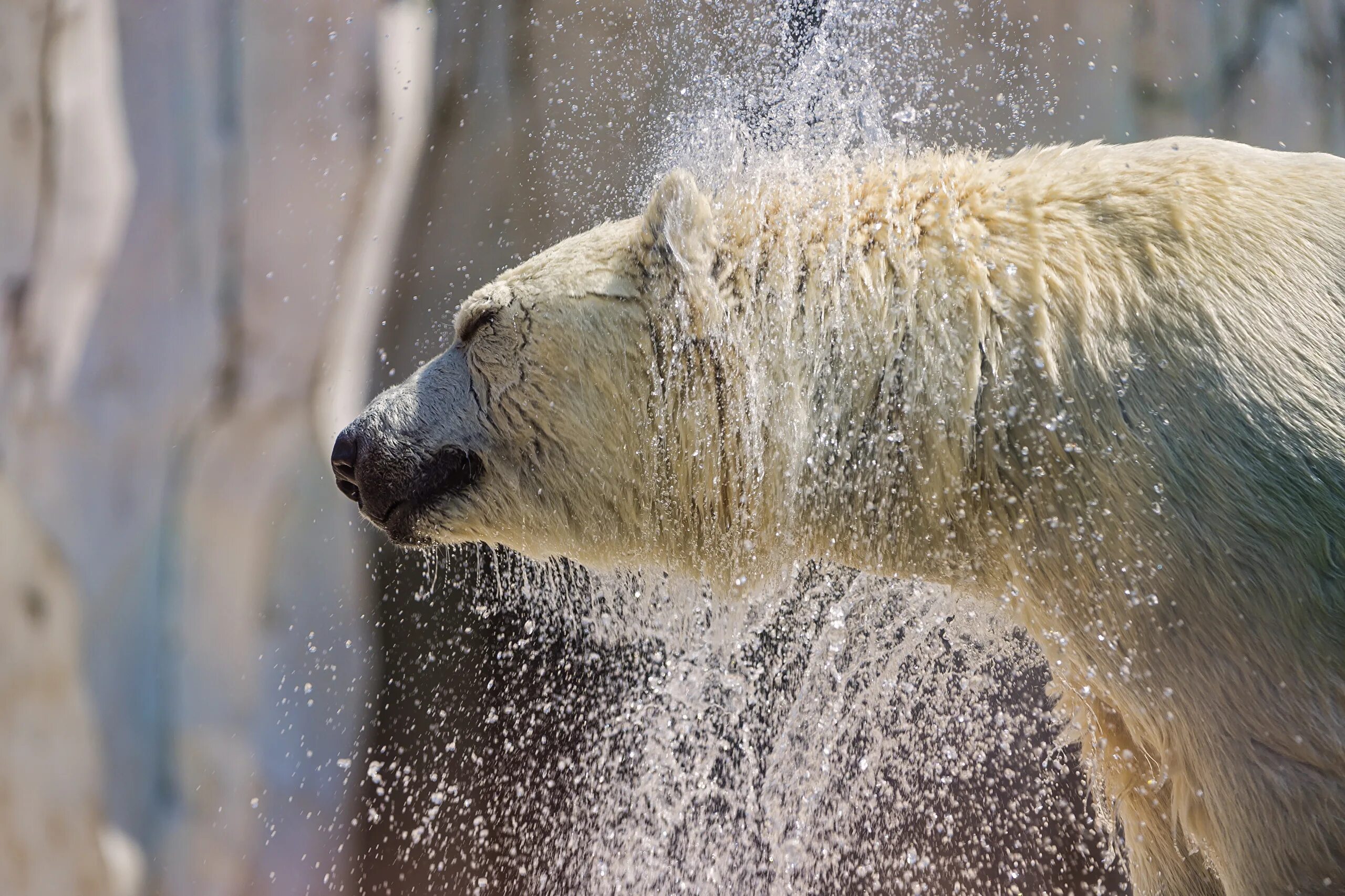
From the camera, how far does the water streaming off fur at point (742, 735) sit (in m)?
2.97

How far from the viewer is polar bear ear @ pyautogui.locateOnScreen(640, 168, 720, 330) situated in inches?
71.2

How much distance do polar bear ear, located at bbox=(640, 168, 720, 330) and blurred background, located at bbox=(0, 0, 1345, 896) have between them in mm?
1020

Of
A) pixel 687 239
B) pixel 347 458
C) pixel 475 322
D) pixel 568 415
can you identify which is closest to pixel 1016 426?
pixel 687 239

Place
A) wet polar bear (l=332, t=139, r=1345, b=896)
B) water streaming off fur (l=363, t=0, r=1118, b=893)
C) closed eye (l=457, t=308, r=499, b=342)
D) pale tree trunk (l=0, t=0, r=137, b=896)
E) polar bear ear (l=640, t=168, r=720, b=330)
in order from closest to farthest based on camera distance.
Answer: wet polar bear (l=332, t=139, r=1345, b=896)
polar bear ear (l=640, t=168, r=720, b=330)
closed eye (l=457, t=308, r=499, b=342)
pale tree trunk (l=0, t=0, r=137, b=896)
water streaming off fur (l=363, t=0, r=1118, b=893)

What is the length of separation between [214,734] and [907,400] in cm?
217

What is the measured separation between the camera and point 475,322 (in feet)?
6.66

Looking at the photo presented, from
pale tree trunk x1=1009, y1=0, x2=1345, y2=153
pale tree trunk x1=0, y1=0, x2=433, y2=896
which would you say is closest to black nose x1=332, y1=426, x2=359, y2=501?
pale tree trunk x1=0, y1=0, x2=433, y2=896

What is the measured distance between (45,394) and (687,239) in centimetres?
193

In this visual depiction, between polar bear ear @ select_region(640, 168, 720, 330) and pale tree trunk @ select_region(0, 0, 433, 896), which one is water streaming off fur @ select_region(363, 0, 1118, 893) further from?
polar bear ear @ select_region(640, 168, 720, 330)

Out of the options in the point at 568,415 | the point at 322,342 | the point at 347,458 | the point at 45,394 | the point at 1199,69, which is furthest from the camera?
the point at 1199,69

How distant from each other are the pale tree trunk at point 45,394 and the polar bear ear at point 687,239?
179 centimetres

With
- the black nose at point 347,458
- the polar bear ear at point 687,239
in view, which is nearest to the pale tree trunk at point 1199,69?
the polar bear ear at point 687,239

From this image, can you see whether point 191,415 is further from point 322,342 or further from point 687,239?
point 687,239

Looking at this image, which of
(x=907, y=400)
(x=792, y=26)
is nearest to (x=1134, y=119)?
(x=792, y=26)
